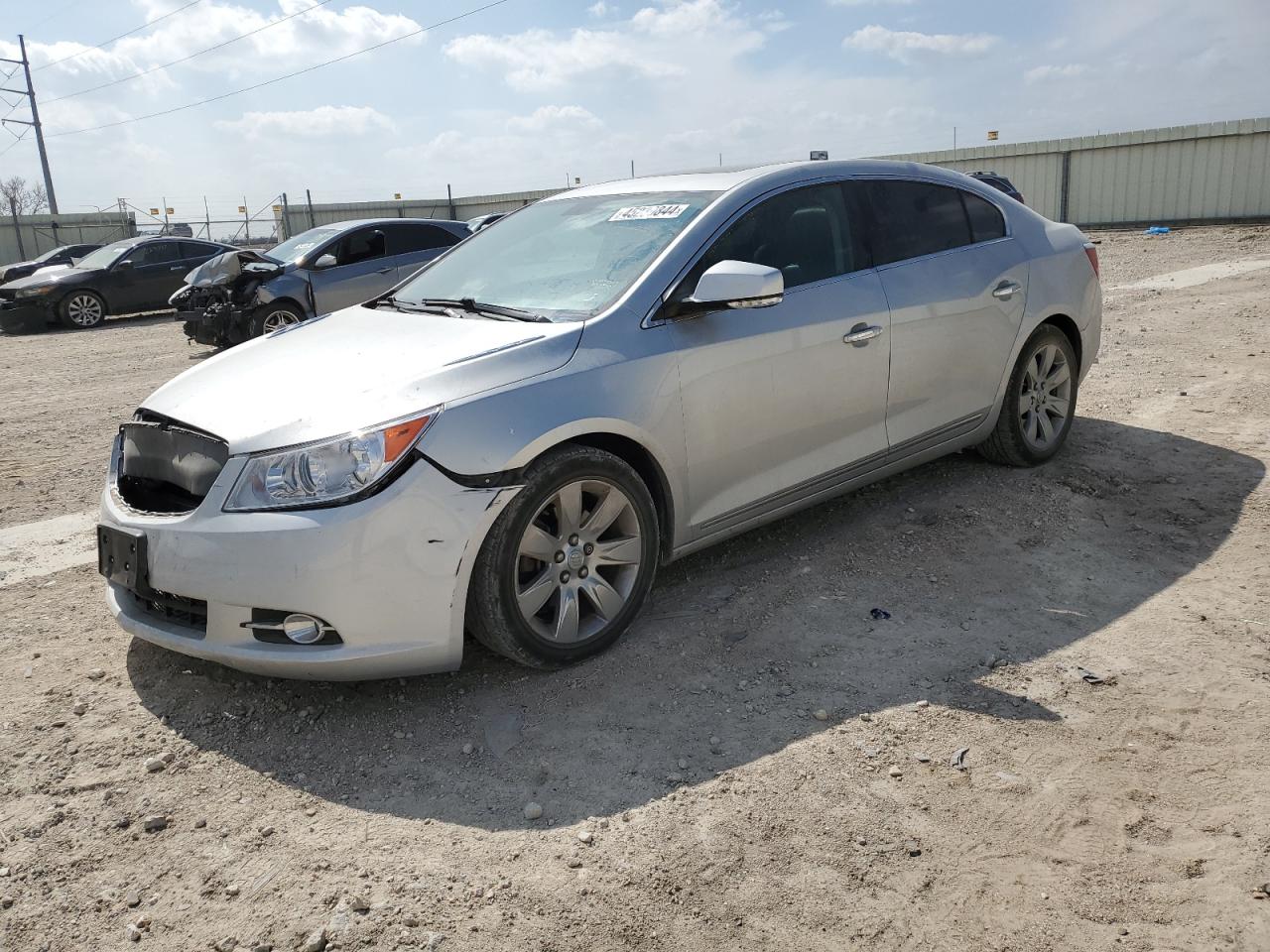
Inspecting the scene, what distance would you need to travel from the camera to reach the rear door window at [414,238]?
38.8 ft

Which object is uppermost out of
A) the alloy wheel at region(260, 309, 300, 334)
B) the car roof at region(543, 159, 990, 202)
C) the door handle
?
the car roof at region(543, 159, 990, 202)

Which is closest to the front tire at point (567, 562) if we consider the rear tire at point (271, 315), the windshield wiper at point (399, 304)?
the windshield wiper at point (399, 304)

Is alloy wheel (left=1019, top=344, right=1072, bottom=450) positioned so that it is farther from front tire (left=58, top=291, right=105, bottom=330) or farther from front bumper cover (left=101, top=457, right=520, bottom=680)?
front tire (left=58, top=291, right=105, bottom=330)

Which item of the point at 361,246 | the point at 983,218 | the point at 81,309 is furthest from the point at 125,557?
the point at 81,309

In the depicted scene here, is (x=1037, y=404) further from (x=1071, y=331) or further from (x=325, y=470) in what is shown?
(x=325, y=470)

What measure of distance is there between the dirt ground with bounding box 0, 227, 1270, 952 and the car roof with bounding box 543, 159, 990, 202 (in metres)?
1.63

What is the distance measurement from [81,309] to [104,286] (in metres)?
0.52

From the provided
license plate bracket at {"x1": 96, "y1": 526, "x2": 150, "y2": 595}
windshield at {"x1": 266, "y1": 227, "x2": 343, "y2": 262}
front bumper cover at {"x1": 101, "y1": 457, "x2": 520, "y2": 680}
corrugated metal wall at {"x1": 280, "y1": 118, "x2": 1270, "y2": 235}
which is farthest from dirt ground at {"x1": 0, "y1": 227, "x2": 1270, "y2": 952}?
corrugated metal wall at {"x1": 280, "y1": 118, "x2": 1270, "y2": 235}

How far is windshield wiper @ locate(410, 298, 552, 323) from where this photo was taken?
3765mm

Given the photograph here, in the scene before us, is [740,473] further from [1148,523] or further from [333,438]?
[1148,523]

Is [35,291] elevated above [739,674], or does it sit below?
above

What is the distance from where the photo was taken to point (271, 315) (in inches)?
450

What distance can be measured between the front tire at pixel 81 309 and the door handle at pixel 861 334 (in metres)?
15.6

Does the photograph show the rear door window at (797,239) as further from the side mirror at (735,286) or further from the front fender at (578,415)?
the front fender at (578,415)
